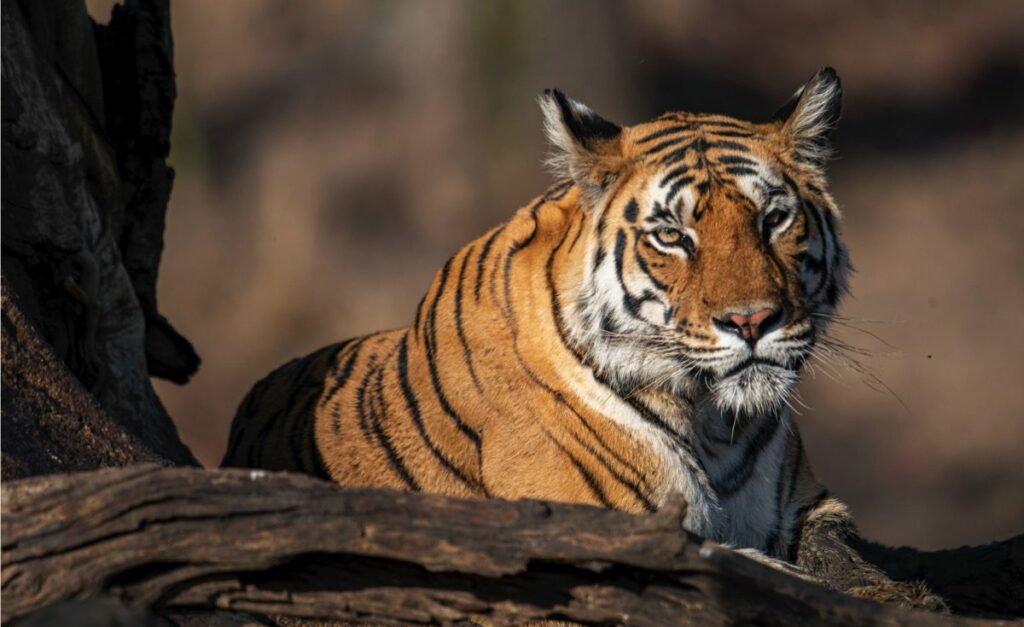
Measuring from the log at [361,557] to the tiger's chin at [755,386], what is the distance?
3.51ft

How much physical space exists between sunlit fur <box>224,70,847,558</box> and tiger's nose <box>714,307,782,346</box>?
1 cm

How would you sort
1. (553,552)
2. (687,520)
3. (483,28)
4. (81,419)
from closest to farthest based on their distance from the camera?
(553,552) → (81,419) → (687,520) → (483,28)

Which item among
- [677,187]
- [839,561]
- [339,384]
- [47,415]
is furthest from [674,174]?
[47,415]

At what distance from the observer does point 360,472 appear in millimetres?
4504

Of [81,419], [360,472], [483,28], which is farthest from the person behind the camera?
[483,28]

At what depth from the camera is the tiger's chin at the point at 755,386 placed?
3760 millimetres

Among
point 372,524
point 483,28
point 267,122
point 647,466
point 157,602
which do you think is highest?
point 483,28

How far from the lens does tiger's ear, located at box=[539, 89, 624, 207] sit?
12.9 feet

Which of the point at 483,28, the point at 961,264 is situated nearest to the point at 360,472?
the point at 483,28

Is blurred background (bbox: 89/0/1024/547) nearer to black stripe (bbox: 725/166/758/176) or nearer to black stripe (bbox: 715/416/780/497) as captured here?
black stripe (bbox: 715/416/780/497)

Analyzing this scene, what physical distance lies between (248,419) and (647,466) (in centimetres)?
187

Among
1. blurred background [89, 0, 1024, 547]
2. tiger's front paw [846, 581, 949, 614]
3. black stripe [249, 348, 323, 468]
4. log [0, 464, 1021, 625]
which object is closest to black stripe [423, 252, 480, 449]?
black stripe [249, 348, 323, 468]

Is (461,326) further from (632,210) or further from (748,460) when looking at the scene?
(748,460)

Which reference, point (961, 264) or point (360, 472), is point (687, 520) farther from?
point (961, 264)
